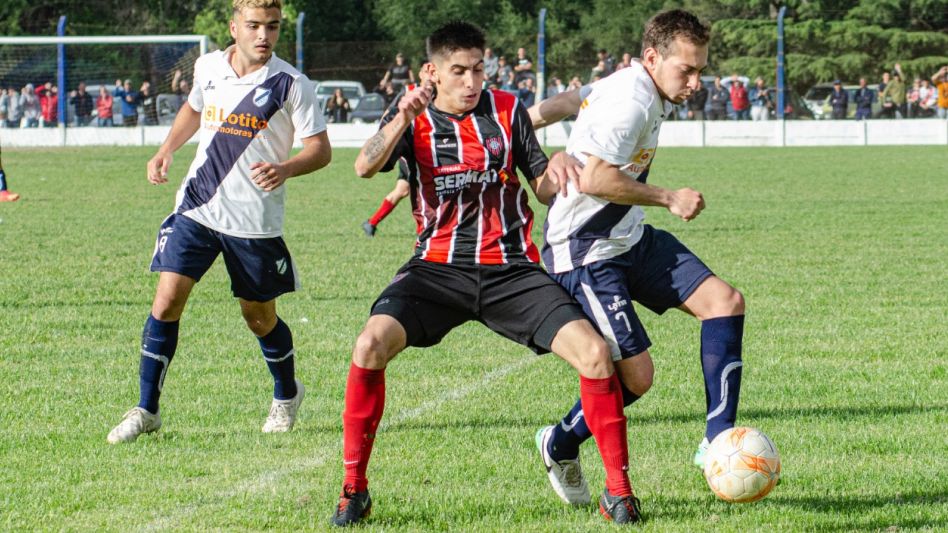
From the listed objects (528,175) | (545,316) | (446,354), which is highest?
(528,175)

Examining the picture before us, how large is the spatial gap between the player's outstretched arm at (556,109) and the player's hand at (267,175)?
40.5 inches

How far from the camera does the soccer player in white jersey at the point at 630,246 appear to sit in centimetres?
462

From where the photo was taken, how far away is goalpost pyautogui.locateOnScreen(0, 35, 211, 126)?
29.3 metres

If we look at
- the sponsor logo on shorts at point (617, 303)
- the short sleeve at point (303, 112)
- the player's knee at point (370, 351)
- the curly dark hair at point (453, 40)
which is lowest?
the player's knee at point (370, 351)

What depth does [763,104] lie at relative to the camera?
1339 inches

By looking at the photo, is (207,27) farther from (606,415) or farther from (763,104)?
(606,415)

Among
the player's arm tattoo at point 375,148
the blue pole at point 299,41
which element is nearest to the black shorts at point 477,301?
the player's arm tattoo at point 375,148

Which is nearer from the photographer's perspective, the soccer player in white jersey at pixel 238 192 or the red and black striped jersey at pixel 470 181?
the red and black striped jersey at pixel 470 181

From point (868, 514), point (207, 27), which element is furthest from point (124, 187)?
point (207, 27)

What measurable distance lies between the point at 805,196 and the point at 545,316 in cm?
1426

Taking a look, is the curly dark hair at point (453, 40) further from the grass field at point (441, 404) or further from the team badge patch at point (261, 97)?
the grass field at point (441, 404)

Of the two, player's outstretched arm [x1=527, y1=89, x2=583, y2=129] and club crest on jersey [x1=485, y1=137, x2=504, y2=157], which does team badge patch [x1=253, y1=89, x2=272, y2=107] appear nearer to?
player's outstretched arm [x1=527, y1=89, x2=583, y2=129]

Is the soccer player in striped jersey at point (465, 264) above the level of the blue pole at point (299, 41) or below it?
below

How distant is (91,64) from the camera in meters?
32.1
